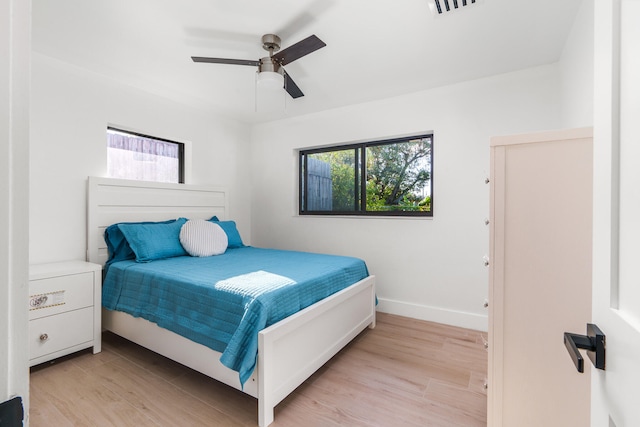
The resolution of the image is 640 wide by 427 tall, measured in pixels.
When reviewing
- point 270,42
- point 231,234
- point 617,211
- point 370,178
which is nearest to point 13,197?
point 617,211

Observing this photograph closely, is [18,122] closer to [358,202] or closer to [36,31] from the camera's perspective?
[36,31]

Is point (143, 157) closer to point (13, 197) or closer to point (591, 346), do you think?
point (13, 197)

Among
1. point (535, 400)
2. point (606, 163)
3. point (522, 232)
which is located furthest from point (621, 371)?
point (535, 400)

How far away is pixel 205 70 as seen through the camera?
8.82ft

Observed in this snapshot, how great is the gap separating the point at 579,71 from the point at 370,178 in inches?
77.5

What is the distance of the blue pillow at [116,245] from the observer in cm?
267

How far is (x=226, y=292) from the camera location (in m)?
1.76

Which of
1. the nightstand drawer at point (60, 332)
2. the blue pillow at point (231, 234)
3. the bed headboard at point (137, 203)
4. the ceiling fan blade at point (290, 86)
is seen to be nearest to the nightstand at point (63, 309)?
the nightstand drawer at point (60, 332)

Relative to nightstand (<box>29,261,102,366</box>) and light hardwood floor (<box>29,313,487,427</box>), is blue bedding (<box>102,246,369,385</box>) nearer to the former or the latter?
nightstand (<box>29,261,102,366</box>)

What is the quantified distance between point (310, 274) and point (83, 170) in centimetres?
219

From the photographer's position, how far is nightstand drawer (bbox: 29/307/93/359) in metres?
2.07

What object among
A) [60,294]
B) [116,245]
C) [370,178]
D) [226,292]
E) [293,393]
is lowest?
[293,393]

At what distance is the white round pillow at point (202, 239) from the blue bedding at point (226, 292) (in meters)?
0.16

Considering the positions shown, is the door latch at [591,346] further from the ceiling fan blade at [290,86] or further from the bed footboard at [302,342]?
the ceiling fan blade at [290,86]
